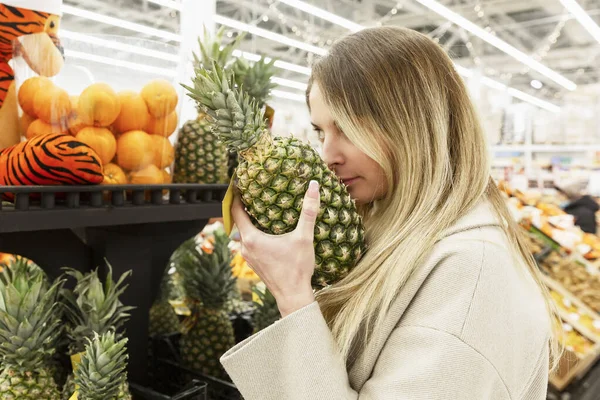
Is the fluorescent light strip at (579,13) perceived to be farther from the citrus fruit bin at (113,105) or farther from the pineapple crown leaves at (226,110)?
the pineapple crown leaves at (226,110)

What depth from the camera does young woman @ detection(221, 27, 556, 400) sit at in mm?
1019

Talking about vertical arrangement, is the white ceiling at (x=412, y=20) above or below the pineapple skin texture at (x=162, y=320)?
above

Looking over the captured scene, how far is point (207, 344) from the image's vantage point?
76.1 inches

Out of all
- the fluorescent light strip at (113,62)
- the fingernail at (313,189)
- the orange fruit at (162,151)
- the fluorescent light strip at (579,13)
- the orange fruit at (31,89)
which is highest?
the fluorescent light strip at (579,13)

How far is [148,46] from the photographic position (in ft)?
5.23

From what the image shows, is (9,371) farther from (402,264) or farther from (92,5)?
(92,5)

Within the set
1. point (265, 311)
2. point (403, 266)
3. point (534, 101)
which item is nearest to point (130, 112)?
point (403, 266)

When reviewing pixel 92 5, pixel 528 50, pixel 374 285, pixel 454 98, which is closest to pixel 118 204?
pixel 374 285

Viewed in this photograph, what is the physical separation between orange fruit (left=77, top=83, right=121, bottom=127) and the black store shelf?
190mm

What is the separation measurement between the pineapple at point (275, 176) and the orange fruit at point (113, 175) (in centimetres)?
39

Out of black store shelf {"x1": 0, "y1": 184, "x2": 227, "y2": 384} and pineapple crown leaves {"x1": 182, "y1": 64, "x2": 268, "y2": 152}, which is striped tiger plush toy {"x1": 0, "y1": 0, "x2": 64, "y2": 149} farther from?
pineapple crown leaves {"x1": 182, "y1": 64, "x2": 268, "y2": 152}

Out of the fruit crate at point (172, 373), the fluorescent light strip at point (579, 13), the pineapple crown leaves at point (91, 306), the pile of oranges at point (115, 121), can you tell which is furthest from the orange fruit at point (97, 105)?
the fluorescent light strip at point (579, 13)

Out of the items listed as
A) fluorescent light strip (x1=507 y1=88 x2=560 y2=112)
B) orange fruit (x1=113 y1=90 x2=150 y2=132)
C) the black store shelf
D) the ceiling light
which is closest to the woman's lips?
the black store shelf

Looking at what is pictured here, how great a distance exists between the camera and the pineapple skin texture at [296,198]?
3.70 feet
